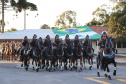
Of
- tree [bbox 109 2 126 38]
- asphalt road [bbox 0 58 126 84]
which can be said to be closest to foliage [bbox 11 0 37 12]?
tree [bbox 109 2 126 38]

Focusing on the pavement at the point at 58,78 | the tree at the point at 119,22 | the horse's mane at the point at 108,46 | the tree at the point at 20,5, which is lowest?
the pavement at the point at 58,78

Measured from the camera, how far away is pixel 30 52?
52.9 ft

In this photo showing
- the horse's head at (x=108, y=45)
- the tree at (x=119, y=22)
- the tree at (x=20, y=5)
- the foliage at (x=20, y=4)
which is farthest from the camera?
the tree at (x=20, y=5)

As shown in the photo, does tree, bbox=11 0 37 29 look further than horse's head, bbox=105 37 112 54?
Yes

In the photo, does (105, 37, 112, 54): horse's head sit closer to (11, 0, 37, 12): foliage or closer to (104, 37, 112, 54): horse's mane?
(104, 37, 112, 54): horse's mane

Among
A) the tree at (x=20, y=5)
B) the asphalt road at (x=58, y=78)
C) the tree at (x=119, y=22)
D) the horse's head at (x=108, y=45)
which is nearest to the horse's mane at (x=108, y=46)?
the horse's head at (x=108, y=45)

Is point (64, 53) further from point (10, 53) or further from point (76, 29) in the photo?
point (76, 29)

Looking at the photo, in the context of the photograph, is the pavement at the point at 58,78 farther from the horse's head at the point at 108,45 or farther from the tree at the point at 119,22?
the tree at the point at 119,22

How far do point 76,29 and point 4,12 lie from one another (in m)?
14.9

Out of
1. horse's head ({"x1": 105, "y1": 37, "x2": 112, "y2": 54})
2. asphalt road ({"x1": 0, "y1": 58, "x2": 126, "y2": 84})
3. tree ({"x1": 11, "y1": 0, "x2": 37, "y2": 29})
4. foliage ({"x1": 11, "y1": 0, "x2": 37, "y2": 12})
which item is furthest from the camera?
tree ({"x1": 11, "y1": 0, "x2": 37, "y2": 29})

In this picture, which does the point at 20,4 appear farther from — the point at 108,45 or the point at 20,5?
the point at 108,45

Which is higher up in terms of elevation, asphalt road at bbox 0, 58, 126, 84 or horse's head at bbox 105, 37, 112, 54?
horse's head at bbox 105, 37, 112, 54

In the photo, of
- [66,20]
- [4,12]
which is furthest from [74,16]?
[4,12]

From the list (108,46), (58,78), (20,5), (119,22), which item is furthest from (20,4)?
(108,46)
